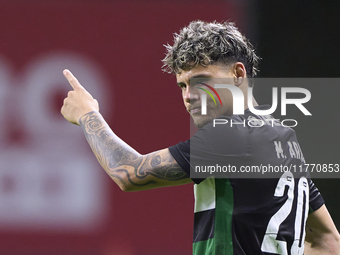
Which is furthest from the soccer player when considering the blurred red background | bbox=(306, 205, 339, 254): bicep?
the blurred red background

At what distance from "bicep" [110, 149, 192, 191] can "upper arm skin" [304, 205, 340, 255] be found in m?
0.57

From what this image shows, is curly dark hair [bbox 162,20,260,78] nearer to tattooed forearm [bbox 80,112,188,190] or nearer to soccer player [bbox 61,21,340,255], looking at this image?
soccer player [bbox 61,21,340,255]

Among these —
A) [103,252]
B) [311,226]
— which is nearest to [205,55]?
[311,226]

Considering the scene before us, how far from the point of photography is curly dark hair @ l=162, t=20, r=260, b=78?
163 cm

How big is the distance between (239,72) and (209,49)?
133mm

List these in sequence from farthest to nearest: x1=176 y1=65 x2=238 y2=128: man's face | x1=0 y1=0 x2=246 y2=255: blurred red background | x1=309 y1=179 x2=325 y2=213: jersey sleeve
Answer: x1=0 y1=0 x2=246 y2=255: blurred red background
x1=309 y1=179 x2=325 y2=213: jersey sleeve
x1=176 y1=65 x2=238 y2=128: man's face

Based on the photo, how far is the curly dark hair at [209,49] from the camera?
163 centimetres

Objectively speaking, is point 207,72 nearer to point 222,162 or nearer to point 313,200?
point 222,162

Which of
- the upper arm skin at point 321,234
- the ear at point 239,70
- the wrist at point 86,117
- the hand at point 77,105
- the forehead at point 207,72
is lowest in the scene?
the upper arm skin at point 321,234

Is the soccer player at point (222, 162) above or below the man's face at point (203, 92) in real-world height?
below

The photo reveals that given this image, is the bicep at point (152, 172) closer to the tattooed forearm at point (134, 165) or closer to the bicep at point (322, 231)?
the tattooed forearm at point (134, 165)

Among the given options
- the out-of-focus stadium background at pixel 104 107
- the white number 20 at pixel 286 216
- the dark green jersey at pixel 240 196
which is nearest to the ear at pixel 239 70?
the dark green jersey at pixel 240 196

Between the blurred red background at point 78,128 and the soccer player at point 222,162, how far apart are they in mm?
1649

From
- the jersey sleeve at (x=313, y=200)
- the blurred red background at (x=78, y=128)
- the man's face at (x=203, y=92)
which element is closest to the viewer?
the man's face at (x=203, y=92)
